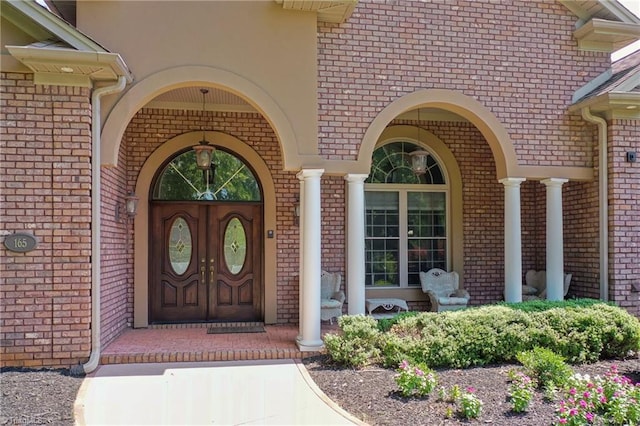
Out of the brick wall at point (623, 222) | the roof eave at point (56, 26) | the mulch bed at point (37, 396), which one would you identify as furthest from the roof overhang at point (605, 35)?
the mulch bed at point (37, 396)

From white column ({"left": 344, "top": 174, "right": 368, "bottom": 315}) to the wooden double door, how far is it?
2.13 meters

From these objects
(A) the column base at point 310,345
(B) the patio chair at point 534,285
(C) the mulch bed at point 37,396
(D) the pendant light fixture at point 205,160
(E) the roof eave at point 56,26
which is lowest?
(C) the mulch bed at point 37,396

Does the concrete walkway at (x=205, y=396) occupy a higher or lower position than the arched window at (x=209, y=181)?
lower

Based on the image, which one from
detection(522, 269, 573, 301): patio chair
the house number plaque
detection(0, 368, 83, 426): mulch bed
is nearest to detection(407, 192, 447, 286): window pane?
detection(522, 269, 573, 301): patio chair

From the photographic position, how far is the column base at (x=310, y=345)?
21.6 ft

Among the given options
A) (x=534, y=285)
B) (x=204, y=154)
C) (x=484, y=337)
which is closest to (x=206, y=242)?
(x=204, y=154)

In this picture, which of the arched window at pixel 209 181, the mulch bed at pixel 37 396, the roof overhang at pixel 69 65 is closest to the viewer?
the mulch bed at pixel 37 396

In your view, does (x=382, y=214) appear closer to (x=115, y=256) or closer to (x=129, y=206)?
(x=129, y=206)

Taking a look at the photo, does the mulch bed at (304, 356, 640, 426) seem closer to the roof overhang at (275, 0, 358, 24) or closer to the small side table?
the small side table

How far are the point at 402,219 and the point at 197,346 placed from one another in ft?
14.7

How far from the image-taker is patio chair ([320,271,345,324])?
801cm

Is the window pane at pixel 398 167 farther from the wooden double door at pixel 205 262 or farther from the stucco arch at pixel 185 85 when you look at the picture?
the stucco arch at pixel 185 85

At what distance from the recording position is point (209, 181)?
8.55 m

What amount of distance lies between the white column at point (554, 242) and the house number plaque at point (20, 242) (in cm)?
717
